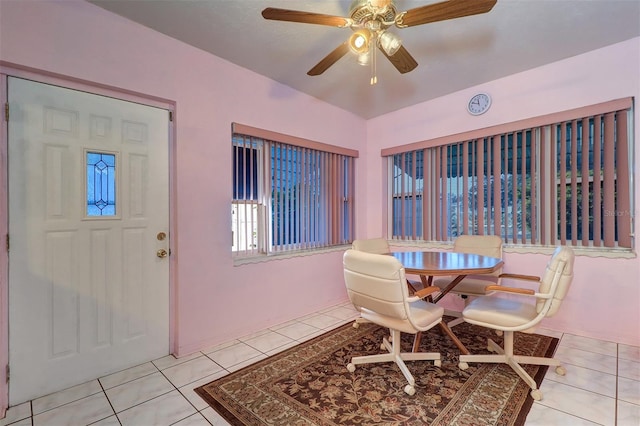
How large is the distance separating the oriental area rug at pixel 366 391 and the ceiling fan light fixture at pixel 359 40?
7.33 feet

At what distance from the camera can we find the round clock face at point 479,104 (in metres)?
3.26

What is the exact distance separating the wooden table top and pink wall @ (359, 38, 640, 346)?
944mm

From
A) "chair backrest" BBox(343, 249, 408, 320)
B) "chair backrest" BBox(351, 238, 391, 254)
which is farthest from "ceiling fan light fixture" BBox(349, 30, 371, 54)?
"chair backrest" BBox(351, 238, 391, 254)

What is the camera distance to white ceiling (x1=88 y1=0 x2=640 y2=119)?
207 cm

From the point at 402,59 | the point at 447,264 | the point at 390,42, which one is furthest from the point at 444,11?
the point at 447,264

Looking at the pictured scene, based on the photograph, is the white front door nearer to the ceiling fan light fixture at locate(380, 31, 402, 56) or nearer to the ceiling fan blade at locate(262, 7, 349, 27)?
the ceiling fan blade at locate(262, 7, 349, 27)

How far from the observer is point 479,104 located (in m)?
3.31

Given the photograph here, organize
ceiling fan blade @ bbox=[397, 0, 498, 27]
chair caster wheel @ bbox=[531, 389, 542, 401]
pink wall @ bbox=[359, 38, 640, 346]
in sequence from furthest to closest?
pink wall @ bbox=[359, 38, 640, 346] < chair caster wheel @ bbox=[531, 389, 542, 401] < ceiling fan blade @ bbox=[397, 0, 498, 27]

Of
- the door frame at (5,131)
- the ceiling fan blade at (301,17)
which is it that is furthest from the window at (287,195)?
the ceiling fan blade at (301,17)

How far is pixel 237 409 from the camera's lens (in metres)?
1.76

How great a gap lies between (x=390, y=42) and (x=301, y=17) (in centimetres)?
56

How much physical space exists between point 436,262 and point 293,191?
1.79 m

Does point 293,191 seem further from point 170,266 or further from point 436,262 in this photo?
point 436,262

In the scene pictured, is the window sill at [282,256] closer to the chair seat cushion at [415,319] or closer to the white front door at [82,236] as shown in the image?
the white front door at [82,236]
